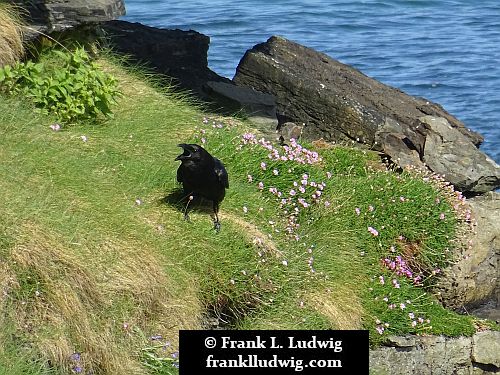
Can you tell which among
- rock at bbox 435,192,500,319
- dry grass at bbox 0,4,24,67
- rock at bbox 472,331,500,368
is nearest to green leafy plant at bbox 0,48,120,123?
dry grass at bbox 0,4,24,67

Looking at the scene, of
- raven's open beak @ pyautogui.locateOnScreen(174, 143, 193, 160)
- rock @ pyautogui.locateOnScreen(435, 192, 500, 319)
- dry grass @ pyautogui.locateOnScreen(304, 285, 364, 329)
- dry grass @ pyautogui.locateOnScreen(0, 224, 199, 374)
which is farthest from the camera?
rock @ pyautogui.locateOnScreen(435, 192, 500, 319)

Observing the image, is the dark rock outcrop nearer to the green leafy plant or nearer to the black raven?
the green leafy plant

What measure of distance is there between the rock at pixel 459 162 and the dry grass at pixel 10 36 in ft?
13.6

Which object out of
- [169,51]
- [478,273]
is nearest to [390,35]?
[169,51]

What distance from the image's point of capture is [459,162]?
10.8 m

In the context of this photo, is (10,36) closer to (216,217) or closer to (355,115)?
(216,217)

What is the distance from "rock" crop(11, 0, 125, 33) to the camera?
28.9 feet

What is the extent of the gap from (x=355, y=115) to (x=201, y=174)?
3627mm

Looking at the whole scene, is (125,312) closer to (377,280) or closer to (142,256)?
(142,256)

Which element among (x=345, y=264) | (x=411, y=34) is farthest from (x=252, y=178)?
(x=411, y=34)

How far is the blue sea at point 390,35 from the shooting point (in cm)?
1978

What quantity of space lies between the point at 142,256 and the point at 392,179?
118 inches

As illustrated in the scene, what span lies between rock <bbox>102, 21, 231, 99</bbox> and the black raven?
2826 millimetres

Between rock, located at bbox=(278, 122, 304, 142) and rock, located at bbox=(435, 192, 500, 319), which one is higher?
rock, located at bbox=(278, 122, 304, 142)
